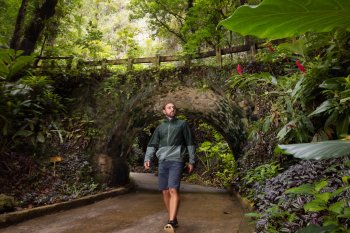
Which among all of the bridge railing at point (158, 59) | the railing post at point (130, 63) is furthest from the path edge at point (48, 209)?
the bridge railing at point (158, 59)

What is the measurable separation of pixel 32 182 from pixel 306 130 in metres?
5.37

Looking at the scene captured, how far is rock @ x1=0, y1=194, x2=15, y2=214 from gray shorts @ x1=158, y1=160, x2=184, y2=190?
104 inches

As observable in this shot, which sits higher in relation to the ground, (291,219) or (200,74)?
(200,74)

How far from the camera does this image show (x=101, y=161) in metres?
8.09

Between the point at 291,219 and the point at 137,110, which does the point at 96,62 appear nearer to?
the point at 137,110

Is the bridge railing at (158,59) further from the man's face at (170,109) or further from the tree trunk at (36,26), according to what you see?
the man's face at (170,109)

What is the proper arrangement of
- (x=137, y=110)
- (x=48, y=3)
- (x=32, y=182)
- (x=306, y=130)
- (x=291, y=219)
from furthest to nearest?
1. (x=48, y=3)
2. (x=137, y=110)
3. (x=32, y=182)
4. (x=306, y=130)
5. (x=291, y=219)

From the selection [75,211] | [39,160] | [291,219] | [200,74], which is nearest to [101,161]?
[39,160]

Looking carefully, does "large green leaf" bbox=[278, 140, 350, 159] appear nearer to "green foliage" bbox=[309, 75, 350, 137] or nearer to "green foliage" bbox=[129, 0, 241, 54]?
"green foliage" bbox=[309, 75, 350, 137]

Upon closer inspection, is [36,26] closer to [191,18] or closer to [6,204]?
[191,18]

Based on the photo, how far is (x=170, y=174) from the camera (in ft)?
14.5

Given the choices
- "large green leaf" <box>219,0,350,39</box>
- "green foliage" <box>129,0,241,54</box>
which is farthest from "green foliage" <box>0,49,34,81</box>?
"large green leaf" <box>219,0,350,39</box>

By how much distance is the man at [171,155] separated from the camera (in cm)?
434

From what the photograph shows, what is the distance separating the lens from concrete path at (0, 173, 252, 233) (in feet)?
15.0
